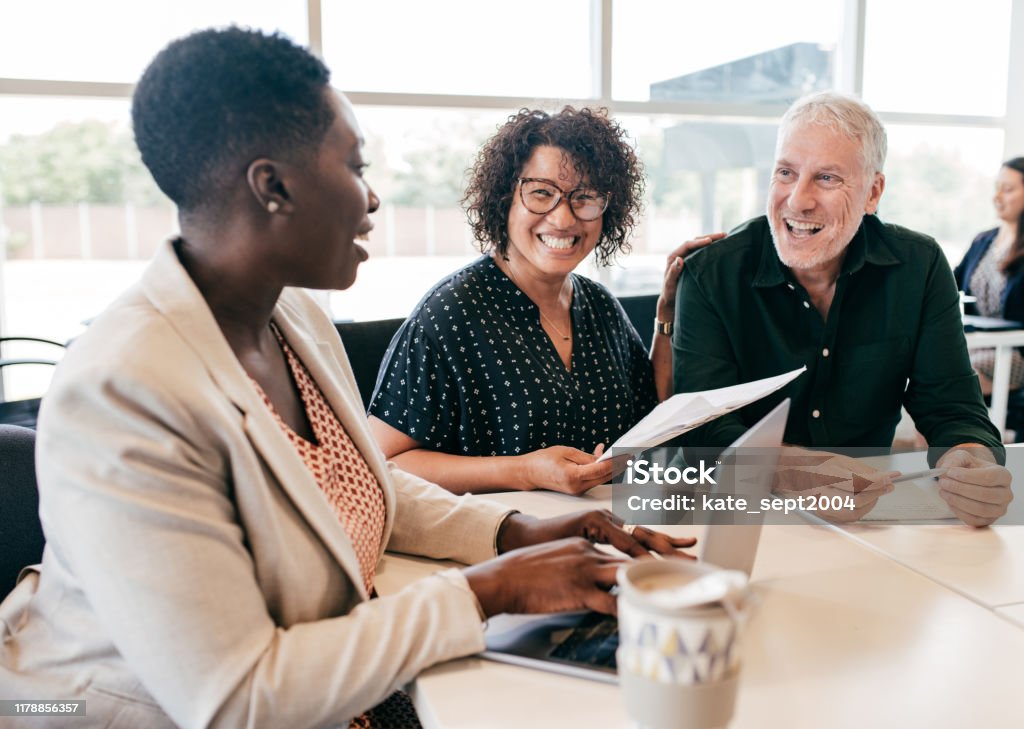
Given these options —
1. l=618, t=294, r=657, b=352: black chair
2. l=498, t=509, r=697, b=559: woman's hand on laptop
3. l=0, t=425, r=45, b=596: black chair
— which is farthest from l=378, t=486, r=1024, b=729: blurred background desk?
l=618, t=294, r=657, b=352: black chair

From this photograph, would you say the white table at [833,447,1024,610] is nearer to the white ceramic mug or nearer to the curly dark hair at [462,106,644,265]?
the white ceramic mug

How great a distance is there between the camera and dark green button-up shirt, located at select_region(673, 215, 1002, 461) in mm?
1913

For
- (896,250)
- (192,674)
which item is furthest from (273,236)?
(896,250)

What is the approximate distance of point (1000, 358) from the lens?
348cm

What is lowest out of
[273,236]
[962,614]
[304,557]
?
[962,614]

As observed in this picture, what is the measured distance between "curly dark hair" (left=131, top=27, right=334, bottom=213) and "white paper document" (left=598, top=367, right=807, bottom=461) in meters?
0.68

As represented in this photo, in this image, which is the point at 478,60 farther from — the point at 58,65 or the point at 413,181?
the point at 58,65

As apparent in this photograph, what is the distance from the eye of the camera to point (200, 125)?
37.1 inches

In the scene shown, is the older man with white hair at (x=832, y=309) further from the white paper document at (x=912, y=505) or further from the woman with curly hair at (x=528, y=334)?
the white paper document at (x=912, y=505)

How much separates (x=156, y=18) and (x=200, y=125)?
115 inches

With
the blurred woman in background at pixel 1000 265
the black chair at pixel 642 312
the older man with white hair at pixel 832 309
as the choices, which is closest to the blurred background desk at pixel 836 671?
the older man with white hair at pixel 832 309

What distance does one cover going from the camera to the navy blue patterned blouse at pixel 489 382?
1.81 m

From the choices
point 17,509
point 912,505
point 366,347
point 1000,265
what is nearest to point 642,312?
point 366,347

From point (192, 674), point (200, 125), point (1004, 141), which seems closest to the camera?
point (192, 674)
